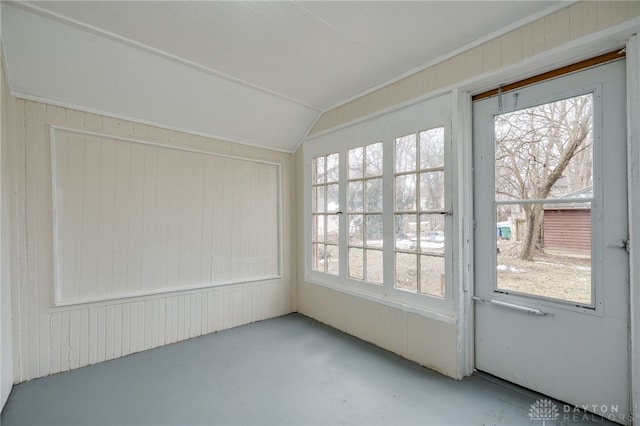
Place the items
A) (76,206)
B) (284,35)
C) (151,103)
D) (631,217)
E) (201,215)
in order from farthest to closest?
(201,215), (151,103), (76,206), (284,35), (631,217)

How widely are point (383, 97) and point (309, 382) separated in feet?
8.15

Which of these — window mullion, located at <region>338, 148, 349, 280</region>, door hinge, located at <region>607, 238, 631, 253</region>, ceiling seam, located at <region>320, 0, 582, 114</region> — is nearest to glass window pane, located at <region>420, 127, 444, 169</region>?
ceiling seam, located at <region>320, 0, 582, 114</region>

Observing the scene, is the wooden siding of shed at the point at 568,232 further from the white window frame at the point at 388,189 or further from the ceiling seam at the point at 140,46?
the ceiling seam at the point at 140,46

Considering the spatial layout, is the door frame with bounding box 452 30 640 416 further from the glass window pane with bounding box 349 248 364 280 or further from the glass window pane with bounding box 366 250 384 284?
the glass window pane with bounding box 349 248 364 280

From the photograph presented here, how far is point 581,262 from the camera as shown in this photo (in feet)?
5.73

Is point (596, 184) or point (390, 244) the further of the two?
point (390, 244)

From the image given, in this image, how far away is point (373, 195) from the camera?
8.98 ft

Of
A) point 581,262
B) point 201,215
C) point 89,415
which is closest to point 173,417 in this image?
point 89,415

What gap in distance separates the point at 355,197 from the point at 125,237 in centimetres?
220

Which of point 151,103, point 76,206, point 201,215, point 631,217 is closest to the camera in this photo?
point 631,217

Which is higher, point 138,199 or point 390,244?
point 138,199

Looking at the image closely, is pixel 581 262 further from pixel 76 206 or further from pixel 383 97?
pixel 76 206

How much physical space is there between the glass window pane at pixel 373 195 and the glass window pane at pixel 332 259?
65cm

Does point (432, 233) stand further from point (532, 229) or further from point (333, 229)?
point (333, 229)
